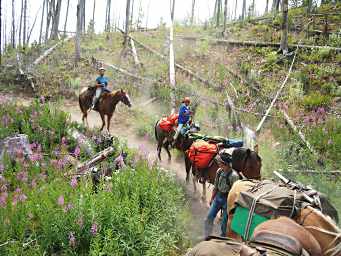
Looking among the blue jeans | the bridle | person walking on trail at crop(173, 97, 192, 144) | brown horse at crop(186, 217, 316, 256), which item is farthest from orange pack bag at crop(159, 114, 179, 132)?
brown horse at crop(186, 217, 316, 256)

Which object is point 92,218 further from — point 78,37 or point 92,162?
point 78,37

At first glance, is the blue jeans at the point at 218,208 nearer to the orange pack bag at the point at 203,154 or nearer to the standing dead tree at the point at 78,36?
the orange pack bag at the point at 203,154

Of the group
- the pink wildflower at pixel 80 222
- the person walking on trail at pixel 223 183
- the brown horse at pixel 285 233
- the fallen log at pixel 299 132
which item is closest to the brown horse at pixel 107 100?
the fallen log at pixel 299 132

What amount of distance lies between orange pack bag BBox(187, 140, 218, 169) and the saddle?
4.95 m

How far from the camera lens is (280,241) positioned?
275 centimetres

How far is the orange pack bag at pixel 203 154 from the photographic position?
7.85 meters

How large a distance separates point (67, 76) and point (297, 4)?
1963 centimetres

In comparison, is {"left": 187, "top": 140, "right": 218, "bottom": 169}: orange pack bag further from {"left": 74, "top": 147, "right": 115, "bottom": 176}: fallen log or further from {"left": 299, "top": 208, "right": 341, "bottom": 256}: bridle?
{"left": 299, "top": 208, "right": 341, "bottom": 256}: bridle

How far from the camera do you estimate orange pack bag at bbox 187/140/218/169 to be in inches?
309

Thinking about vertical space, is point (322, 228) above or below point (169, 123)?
above

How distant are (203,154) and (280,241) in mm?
5174

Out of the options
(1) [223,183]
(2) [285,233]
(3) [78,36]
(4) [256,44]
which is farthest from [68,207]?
(3) [78,36]

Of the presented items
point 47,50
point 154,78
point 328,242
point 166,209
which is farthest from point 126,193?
point 47,50

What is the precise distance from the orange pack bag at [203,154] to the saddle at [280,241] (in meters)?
4.95
